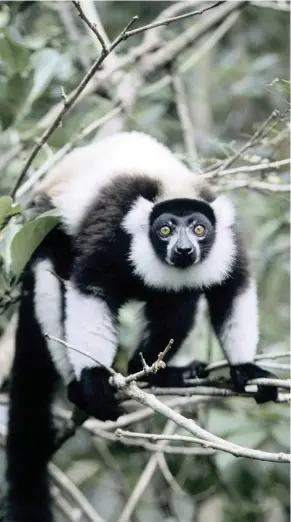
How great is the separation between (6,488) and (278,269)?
2.10m

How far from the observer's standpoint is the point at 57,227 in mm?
3803

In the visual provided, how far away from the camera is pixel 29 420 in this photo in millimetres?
3814

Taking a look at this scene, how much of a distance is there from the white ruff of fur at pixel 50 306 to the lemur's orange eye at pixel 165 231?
0.52 meters

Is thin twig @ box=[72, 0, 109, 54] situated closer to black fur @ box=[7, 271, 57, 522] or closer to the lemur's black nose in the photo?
the lemur's black nose

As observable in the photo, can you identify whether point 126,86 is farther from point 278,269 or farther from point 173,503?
point 173,503

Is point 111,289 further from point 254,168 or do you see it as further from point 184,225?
point 254,168

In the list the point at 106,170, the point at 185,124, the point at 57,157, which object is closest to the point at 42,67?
the point at 57,157

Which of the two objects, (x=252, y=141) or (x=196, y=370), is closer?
(x=252, y=141)

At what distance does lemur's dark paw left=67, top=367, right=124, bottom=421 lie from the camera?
3379mm

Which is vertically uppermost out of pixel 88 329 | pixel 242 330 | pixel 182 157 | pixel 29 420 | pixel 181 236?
pixel 182 157

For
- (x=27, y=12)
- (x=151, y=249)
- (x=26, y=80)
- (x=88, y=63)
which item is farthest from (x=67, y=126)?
(x=151, y=249)

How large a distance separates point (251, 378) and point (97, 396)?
657mm

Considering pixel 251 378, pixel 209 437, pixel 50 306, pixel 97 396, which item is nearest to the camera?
pixel 209 437

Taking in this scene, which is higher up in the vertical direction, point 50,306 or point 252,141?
point 252,141
